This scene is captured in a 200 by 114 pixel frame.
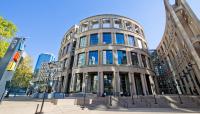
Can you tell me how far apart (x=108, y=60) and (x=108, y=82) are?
522 cm

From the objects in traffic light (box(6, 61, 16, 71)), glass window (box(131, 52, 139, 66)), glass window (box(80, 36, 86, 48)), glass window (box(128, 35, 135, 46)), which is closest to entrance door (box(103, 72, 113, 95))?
glass window (box(131, 52, 139, 66))

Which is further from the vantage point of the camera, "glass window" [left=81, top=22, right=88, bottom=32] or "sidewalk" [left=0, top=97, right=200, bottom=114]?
"glass window" [left=81, top=22, right=88, bottom=32]

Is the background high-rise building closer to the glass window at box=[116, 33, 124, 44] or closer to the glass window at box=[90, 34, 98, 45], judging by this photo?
the glass window at box=[116, 33, 124, 44]

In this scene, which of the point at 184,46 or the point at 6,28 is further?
Result: the point at 184,46

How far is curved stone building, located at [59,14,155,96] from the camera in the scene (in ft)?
94.1

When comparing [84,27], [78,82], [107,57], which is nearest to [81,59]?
[78,82]

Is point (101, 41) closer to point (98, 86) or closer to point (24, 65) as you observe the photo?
point (98, 86)

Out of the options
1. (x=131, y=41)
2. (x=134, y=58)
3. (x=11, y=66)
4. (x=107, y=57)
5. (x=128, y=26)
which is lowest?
(x=11, y=66)

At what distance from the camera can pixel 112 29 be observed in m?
34.1

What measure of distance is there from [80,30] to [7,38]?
2189cm

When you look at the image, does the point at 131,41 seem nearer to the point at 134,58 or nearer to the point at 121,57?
the point at 134,58

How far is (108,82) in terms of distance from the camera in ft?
95.8

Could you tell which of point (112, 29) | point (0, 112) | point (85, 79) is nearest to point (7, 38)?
point (0, 112)

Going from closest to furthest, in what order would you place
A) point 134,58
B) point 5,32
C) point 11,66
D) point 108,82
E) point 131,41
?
point 11,66
point 5,32
point 108,82
point 134,58
point 131,41
